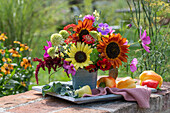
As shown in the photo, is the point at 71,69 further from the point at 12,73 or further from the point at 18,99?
the point at 12,73

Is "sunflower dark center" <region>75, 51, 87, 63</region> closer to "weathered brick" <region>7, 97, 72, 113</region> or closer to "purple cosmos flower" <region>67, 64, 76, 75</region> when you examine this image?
"purple cosmos flower" <region>67, 64, 76, 75</region>

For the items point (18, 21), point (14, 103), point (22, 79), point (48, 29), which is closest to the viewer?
point (14, 103)

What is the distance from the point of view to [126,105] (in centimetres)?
159

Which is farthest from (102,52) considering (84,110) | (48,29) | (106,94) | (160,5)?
(48,29)

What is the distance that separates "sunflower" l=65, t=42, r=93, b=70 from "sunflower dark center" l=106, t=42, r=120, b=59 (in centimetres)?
12

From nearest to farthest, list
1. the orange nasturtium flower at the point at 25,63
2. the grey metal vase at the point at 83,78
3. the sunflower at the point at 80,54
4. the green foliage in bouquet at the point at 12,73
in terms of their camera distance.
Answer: the sunflower at the point at 80,54 < the grey metal vase at the point at 83,78 < the green foliage in bouquet at the point at 12,73 < the orange nasturtium flower at the point at 25,63

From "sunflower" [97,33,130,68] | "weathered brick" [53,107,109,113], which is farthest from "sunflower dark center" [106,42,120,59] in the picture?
"weathered brick" [53,107,109,113]

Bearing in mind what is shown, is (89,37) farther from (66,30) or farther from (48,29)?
(48,29)

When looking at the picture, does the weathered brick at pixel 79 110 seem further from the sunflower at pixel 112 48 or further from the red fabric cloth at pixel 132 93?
the sunflower at pixel 112 48

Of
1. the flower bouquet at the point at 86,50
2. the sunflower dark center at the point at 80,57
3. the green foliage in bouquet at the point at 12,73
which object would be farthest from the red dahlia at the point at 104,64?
the green foliage in bouquet at the point at 12,73

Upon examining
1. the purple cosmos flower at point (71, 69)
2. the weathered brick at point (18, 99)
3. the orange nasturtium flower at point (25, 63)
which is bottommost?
the weathered brick at point (18, 99)

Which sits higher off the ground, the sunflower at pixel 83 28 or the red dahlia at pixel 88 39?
the sunflower at pixel 83 28

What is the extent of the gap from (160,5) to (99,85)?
51.7 inches

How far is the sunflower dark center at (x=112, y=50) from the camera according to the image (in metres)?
1.64
